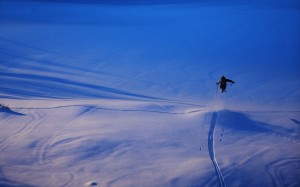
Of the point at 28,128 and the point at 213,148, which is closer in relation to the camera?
the point at 213,148

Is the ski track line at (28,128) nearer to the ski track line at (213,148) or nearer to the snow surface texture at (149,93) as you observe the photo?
the snow surface texture at (149,93)

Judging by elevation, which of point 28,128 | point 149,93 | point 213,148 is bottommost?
point 213,148

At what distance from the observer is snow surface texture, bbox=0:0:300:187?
7684mm

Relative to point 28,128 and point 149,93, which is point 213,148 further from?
point 149,93

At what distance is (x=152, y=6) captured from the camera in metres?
28.6

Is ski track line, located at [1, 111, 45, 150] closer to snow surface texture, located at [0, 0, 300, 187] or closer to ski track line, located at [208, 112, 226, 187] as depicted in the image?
snow surface texture, located at [0, 0, 300, 187]

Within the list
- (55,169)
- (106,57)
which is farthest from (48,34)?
(55,169)

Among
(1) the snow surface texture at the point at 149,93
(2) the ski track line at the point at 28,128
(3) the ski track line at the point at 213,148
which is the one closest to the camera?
(3) the ski track line at the point at 213,148

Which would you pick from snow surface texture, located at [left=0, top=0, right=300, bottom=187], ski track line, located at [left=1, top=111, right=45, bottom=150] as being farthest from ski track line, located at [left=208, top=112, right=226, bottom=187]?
ski track line, located at [left=1, top=111, right=45, bottom=150]

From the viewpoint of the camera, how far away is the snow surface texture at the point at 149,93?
7.68 meters

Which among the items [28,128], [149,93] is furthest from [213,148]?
[149,93]

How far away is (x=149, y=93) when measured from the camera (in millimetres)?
15023

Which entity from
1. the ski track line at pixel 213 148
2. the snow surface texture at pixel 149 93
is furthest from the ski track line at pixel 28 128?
the ski track line at pixel 213 148

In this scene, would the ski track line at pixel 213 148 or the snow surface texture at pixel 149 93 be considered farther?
the snow surface texture at pixel 149 93
